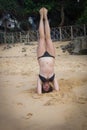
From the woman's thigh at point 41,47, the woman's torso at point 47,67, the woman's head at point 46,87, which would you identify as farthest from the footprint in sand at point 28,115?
the woman's thigh at point 41,47

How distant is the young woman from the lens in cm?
770

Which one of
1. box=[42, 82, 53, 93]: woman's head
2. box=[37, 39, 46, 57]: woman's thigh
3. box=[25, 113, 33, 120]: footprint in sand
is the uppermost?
box=[37, 39, 46, 57]: woman's thigh

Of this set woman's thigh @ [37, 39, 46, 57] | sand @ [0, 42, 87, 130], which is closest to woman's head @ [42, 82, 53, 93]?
sand @ [0, 42, 87, 130]

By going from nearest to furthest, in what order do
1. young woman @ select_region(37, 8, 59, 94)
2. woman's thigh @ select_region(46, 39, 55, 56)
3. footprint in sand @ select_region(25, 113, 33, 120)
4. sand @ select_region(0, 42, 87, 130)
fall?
sand @ select_region(0, 42, 87, 130) < footprint in sand @ select_region(25, 113, 33, 120) < young woman @ select_region(37, 8, 59, 94) < woman's thigh @ select_region(46, 39, 55, 56)

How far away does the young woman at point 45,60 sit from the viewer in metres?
7.70

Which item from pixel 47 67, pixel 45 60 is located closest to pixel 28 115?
pixel 47 67

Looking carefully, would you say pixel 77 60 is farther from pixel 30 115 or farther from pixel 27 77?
pixel 30 115

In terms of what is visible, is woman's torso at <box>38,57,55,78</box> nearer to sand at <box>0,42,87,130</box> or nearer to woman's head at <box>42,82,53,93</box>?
woman's head at <box>42,82,53,93</box>

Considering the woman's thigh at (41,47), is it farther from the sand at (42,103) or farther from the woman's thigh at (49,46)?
the sand at (42,103)

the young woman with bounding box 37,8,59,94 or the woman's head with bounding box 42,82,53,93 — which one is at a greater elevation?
the young woman with bounding box 37,8,59,94

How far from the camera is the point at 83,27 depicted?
68.9 feet

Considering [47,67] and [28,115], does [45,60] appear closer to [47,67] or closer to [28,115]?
[47,67]

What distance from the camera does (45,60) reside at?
7.84m

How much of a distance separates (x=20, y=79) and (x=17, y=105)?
3.41 meters
